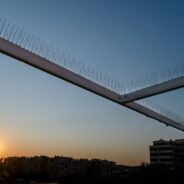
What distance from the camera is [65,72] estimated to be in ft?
22.2

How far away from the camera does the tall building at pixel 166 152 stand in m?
72.9

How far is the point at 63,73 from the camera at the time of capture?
673cm

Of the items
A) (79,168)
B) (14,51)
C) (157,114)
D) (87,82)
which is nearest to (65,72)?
(87,82)

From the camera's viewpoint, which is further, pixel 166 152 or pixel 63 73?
pixel 166 152

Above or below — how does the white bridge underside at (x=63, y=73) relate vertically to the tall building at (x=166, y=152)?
below

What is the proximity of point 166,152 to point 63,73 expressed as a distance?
7071 centimetres

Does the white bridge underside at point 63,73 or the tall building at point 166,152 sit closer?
the white bridge underside at point 63,73

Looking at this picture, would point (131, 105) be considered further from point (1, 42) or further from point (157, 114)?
point (1, 42)

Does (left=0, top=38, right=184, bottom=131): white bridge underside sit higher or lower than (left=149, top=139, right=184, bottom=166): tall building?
lower

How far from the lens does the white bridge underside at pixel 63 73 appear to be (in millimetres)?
5652

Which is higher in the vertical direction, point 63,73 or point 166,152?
point 166,152

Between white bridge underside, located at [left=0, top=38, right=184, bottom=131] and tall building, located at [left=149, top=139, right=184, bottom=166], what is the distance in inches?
2628

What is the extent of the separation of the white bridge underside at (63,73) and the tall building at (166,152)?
66.7 metres

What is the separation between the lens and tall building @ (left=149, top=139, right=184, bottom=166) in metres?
72.9
